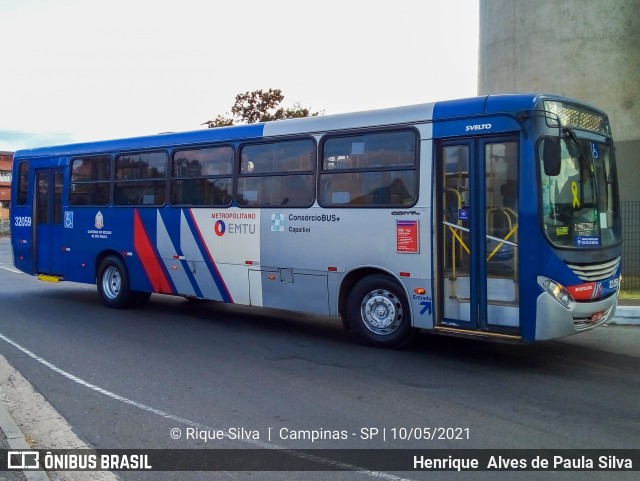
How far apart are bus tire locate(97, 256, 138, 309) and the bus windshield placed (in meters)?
8.56

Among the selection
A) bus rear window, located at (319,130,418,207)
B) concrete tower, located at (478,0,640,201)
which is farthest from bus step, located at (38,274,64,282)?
concrete tower, located at (478,0,640,201)

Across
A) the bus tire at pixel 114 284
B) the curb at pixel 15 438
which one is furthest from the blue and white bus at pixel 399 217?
the curb at pixel 15 438

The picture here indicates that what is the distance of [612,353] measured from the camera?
30.7 feet

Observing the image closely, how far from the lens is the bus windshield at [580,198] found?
8039 millimetres

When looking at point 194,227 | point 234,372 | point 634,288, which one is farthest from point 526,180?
point 634,288

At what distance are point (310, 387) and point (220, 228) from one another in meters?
4.58

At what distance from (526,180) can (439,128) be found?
1.39 meters

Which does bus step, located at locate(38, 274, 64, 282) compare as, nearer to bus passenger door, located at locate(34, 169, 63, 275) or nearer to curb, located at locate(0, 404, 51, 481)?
bus passenger door, located at locate(34, 169, 63, 275)

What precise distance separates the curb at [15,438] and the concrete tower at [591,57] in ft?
58.0

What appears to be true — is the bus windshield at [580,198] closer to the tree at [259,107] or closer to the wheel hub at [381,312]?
the wheel hub at [381,312]

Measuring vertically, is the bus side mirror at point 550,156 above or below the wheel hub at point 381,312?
above

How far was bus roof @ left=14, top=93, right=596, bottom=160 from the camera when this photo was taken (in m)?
8.27

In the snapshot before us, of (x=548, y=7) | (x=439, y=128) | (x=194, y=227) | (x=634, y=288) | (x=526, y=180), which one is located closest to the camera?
(x=526, y=180)

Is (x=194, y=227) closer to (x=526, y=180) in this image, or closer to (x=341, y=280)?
(x=341, y=280)
